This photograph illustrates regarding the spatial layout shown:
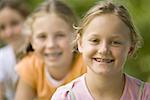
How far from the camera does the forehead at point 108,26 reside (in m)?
3.05

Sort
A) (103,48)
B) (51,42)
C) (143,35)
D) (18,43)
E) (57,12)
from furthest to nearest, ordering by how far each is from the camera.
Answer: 1. (18,43)
2. (143,35)
3. (57,12)
4. (51,42)
5. (103,48)

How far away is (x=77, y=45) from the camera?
3.38 metres

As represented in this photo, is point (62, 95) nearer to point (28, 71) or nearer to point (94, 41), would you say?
point (94, 41)

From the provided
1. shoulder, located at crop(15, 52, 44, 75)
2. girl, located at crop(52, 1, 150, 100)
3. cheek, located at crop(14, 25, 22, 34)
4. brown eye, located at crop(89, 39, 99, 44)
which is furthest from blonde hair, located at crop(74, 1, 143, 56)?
cheek, located at crop(14, 25, 22, 34)

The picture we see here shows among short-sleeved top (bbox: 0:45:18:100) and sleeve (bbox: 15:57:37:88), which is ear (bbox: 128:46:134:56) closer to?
sleeve (bbox: 15:57:37:88)

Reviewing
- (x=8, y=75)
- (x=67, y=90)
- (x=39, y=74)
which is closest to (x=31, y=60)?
(x=39, y=74)

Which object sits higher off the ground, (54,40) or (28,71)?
(54,40)

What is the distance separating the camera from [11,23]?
527 cm

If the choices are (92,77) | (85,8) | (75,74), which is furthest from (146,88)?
(85,8)

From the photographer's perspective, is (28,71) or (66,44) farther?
(28,71)

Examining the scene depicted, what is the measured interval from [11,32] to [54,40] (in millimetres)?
1268

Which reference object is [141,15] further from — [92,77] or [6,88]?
[92,77]

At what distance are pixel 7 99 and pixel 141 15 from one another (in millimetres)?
1277

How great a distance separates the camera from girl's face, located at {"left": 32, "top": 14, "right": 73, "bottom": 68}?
13.4ft
